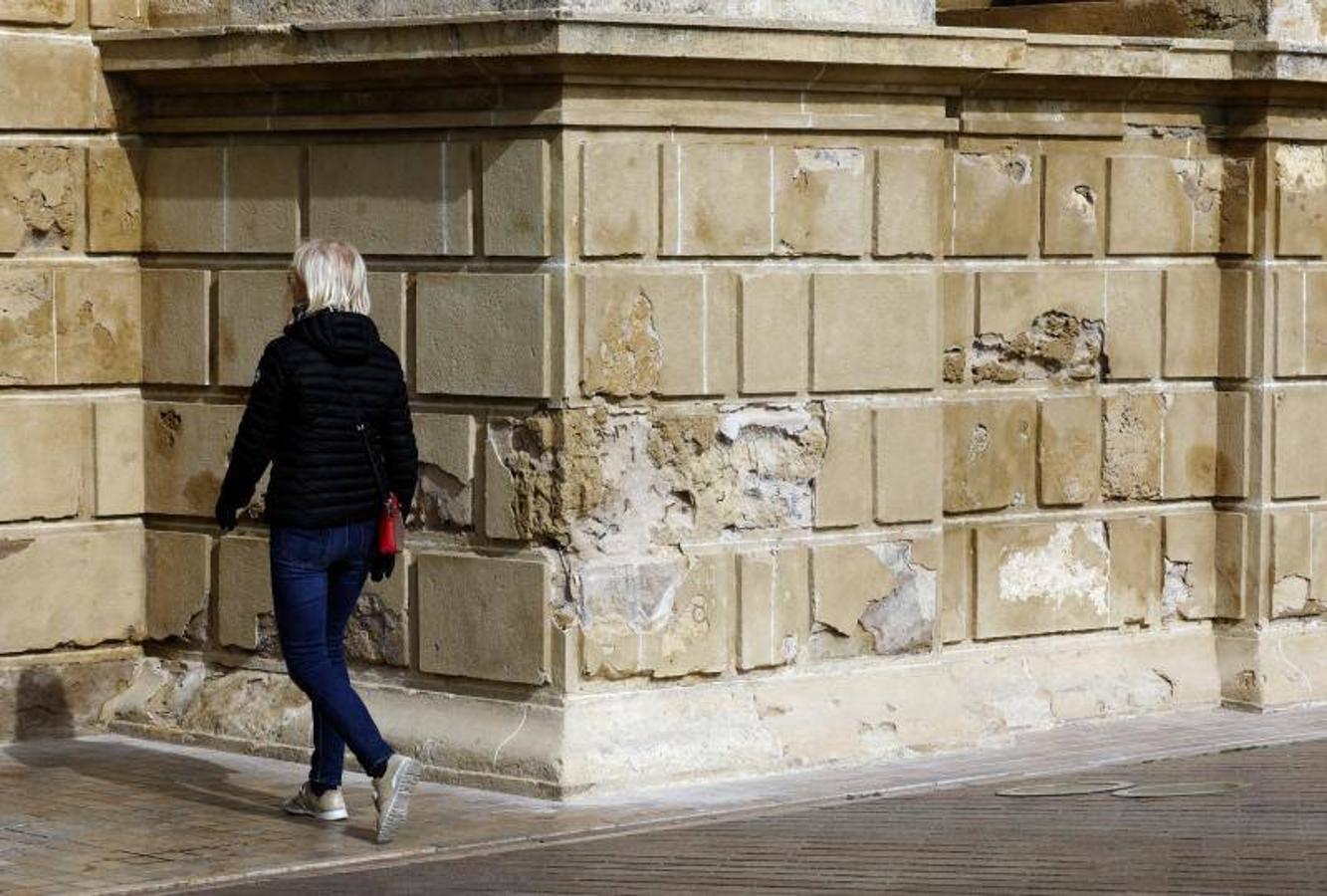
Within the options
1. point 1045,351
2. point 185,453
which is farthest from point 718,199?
point 185,453

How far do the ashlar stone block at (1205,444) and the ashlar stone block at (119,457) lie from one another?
4322mm

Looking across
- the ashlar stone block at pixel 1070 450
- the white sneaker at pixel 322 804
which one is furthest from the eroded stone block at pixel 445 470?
the ashlar stone block at pixel 1070 450

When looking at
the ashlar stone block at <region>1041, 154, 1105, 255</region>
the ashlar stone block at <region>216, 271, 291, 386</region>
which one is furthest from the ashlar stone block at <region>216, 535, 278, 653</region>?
the ashlar stone block at <region>1041, 154, 1105, 255</region>

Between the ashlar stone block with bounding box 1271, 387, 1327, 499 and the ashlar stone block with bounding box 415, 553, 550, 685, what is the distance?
3.89m

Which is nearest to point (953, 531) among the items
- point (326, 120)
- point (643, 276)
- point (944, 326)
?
point (944, 326)

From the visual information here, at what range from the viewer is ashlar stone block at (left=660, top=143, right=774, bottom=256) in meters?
10.7

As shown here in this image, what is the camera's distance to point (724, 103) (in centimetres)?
1081

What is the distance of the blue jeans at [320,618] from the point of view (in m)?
9.65

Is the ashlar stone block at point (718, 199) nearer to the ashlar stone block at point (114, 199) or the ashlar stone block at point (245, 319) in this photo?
the ashlar stone block at point (245, 319)

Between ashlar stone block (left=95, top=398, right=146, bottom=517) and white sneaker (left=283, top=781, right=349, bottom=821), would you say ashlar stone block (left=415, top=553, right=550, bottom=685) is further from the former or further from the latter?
ashlar stone block (left=95, top=398, right=146, bottom=517)

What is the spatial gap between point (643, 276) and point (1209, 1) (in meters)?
3.69

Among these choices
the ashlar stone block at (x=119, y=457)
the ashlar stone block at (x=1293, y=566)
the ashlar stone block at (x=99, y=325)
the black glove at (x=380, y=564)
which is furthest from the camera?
the ashlar stone block at (x=1293, y=566)

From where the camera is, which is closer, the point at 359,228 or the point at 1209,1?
the point at 359,228

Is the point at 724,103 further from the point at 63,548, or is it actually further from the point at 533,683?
the point at 63,548
